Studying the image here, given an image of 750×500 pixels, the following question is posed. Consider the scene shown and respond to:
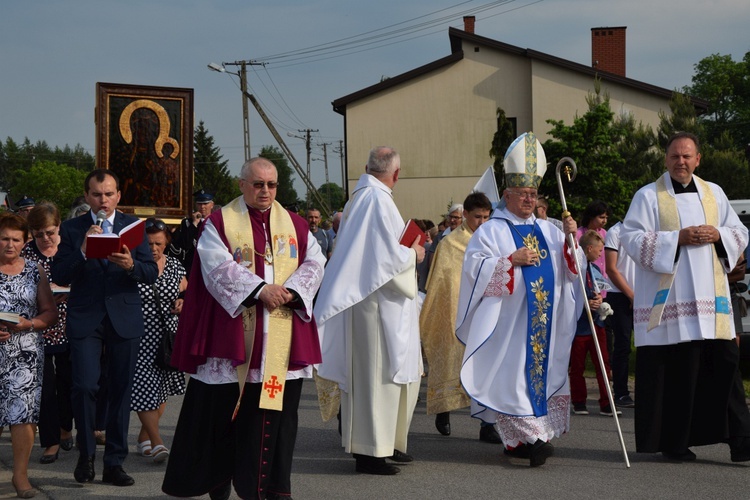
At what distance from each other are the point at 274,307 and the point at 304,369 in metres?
0.44

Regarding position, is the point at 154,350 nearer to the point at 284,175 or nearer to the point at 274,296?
the point at 274,296

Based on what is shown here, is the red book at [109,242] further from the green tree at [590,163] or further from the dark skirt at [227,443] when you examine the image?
the green tree at [590,163]

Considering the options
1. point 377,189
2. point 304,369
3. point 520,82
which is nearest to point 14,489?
point 304,369

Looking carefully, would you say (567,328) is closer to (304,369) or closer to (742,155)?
(304,369)

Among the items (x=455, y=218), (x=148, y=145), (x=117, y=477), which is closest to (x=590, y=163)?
(x=455, y=218)

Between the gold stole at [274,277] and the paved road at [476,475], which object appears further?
the paved road at [476,475]

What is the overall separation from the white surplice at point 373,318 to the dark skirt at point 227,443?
1172 mm

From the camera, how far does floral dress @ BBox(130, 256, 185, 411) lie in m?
7.70

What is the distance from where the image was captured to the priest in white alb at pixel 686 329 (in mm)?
7426

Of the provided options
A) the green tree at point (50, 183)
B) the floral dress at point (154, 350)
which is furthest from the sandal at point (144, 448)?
the green tree at point (50, 183)

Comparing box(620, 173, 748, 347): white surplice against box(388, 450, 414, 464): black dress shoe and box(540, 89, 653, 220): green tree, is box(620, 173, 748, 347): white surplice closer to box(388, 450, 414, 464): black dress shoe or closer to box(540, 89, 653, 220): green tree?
box(388, 450, 414, 464): black dress shoe

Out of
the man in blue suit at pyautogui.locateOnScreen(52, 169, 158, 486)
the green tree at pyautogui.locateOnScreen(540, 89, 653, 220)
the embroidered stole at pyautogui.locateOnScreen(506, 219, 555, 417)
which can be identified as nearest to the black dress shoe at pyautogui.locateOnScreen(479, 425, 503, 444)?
the embroidered stole at pyautogui.locateOnScreen(506, 219, 555, 417)

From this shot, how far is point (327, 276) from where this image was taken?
7258 millimetres

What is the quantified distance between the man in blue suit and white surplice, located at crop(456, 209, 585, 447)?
2.30 m
